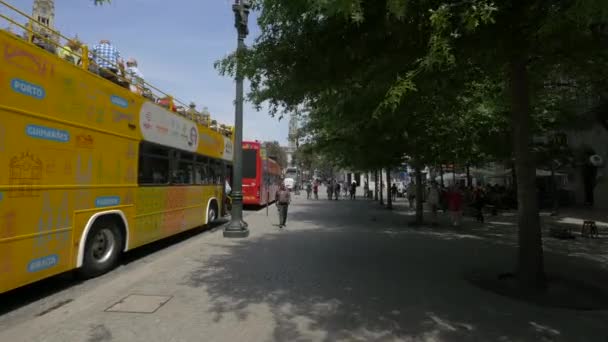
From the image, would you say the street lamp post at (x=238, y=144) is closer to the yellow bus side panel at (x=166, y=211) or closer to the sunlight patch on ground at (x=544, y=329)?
the yellow bus side panel at (x=166, y=211)

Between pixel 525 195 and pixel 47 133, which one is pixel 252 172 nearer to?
pixel 47 133

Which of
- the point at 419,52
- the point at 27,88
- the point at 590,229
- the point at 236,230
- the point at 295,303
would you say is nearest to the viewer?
the point at 419,52

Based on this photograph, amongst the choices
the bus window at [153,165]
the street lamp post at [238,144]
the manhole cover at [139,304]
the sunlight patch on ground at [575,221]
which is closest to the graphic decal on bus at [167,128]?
the bus window at [153,165]

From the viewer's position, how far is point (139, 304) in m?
5.34

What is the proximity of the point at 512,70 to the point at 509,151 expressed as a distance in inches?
356

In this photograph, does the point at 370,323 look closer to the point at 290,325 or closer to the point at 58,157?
the point at 290,325

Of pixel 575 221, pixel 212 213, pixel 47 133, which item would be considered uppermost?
pixel 47 133

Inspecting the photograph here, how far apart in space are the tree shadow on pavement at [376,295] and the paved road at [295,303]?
18 mm

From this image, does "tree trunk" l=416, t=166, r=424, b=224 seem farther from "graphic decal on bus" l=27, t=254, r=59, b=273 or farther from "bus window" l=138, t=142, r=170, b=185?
"graphic decal on bus" l=27, t=254, r=59, b=273

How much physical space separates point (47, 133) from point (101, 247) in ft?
8.06

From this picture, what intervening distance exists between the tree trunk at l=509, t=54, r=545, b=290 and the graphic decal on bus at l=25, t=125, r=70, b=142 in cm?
667

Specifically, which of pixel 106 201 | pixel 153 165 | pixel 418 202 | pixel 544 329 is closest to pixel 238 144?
pixel 153 165

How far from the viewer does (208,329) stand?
450 centimetres

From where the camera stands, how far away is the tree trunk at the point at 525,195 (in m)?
6.15
